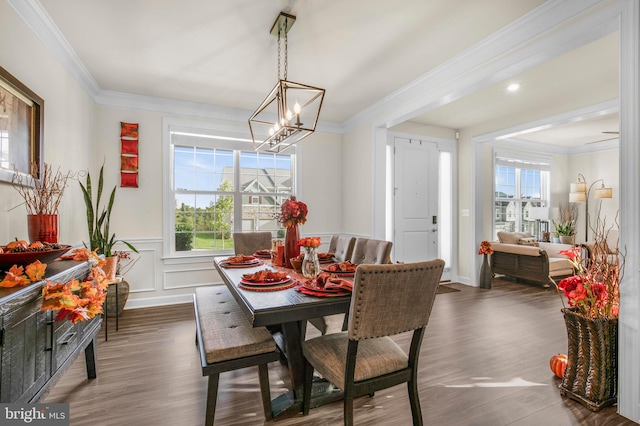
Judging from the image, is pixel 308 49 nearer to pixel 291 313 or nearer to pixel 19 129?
pixel 19 129

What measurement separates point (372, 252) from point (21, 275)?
7.23 feet

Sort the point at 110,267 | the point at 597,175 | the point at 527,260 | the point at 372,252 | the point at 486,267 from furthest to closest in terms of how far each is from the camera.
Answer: the point at 597,175 → the point at 527,260 → the point at 486,267 → the point at 110,267 → the point at 372,252

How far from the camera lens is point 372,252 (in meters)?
2.71

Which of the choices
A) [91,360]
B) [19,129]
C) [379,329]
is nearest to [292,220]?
[379,329]

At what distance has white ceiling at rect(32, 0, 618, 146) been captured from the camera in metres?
2.24

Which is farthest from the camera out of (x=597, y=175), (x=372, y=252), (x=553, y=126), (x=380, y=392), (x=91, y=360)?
(x=597, y=175)

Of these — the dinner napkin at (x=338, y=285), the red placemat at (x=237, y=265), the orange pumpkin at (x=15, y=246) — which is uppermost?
the orange pumpkin at (x=15, y=246)

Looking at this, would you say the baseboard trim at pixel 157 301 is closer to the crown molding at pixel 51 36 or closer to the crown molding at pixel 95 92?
the crown molding at pixel 95 92

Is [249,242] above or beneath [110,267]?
above

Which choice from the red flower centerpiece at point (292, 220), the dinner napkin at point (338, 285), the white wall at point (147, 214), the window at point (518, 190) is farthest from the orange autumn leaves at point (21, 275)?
the window at point (518, 190)

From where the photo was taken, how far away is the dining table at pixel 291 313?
1474mm

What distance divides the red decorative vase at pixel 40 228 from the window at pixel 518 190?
6346mm

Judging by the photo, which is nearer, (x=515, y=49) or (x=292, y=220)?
(x=292, y=220)

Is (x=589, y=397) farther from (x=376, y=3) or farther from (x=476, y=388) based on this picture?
(x=376, y=3)
